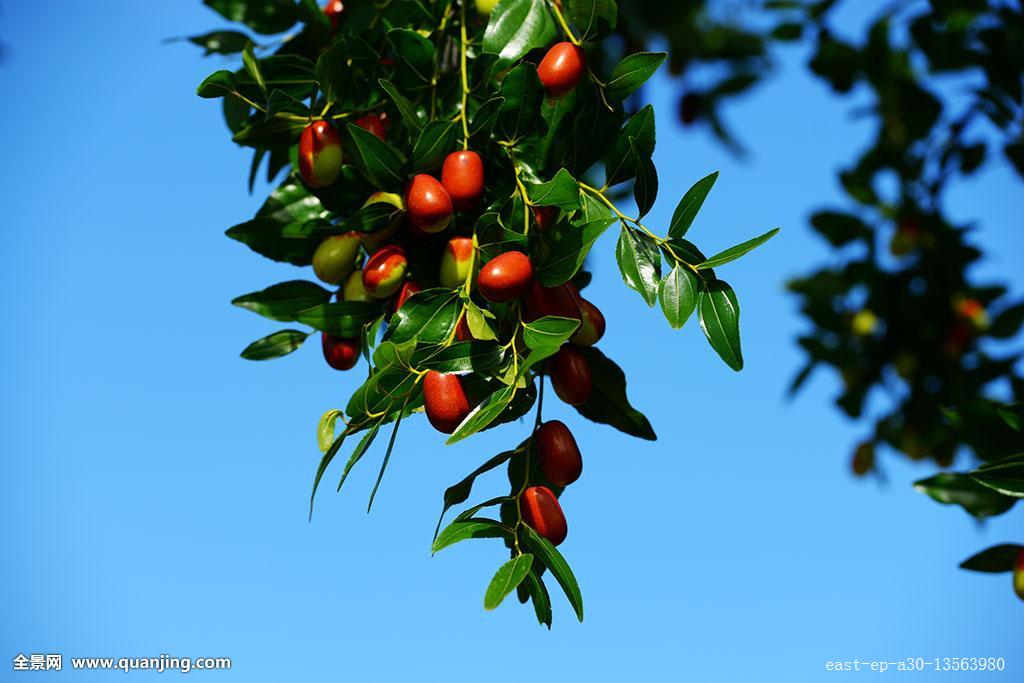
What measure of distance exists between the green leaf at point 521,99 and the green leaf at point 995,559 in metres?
1.11

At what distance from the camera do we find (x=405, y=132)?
119cm

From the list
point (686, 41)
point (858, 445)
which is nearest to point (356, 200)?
point (686, 41)

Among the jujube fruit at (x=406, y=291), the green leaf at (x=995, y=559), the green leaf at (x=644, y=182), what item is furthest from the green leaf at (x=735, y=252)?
the green leaf at (x=995, y=559)

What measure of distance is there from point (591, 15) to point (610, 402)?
438mm

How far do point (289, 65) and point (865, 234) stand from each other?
243 cm

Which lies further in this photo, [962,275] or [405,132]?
[962,275]

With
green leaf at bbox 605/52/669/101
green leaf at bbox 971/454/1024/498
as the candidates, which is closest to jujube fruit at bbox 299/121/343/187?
green leaf at bbox 605/52/669/101

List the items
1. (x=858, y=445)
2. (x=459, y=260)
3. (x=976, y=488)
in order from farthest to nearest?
(x=858, y=445), (x=976, y=488), (x=459, y=260)

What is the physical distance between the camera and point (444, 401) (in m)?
0.97

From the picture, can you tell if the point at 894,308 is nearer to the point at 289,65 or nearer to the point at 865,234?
the point at 865,234

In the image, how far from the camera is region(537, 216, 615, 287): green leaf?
957 millimetres

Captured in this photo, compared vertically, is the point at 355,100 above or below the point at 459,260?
above


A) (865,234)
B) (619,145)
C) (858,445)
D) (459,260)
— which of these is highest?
(865,234)

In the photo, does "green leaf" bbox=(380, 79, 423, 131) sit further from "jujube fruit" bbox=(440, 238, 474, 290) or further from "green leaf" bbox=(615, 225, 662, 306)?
"green leaf" bbox=(615, 225, 662, 306)
